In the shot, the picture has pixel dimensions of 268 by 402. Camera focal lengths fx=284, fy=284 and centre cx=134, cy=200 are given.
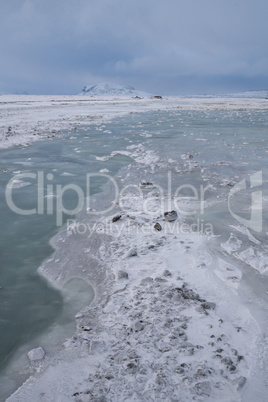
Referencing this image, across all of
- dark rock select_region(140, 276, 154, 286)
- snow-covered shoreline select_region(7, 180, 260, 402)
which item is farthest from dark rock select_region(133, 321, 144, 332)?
dark rock select_region(140, 276, 154, 286)

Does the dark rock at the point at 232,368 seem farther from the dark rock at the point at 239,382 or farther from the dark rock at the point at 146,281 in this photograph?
the dark rock at the point at 146,281

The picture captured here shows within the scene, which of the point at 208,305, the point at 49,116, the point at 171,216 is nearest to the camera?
the point at 208,305

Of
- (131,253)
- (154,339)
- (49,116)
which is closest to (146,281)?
(131,253)

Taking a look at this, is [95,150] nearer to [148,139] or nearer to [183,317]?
[148,139]

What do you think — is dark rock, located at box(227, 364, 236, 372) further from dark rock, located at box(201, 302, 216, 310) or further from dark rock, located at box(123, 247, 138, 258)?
dark rock, located at box(123, 247, 138, 258)

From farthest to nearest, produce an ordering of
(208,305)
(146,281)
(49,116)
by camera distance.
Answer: (49,116) < (146,281) < (208,305)

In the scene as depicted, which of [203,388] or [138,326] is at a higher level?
[138,326]

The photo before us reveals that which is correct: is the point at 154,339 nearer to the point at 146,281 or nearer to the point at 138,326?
the point at 138,326

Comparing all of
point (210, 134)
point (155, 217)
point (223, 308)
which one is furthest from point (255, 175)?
point (210, 134)
